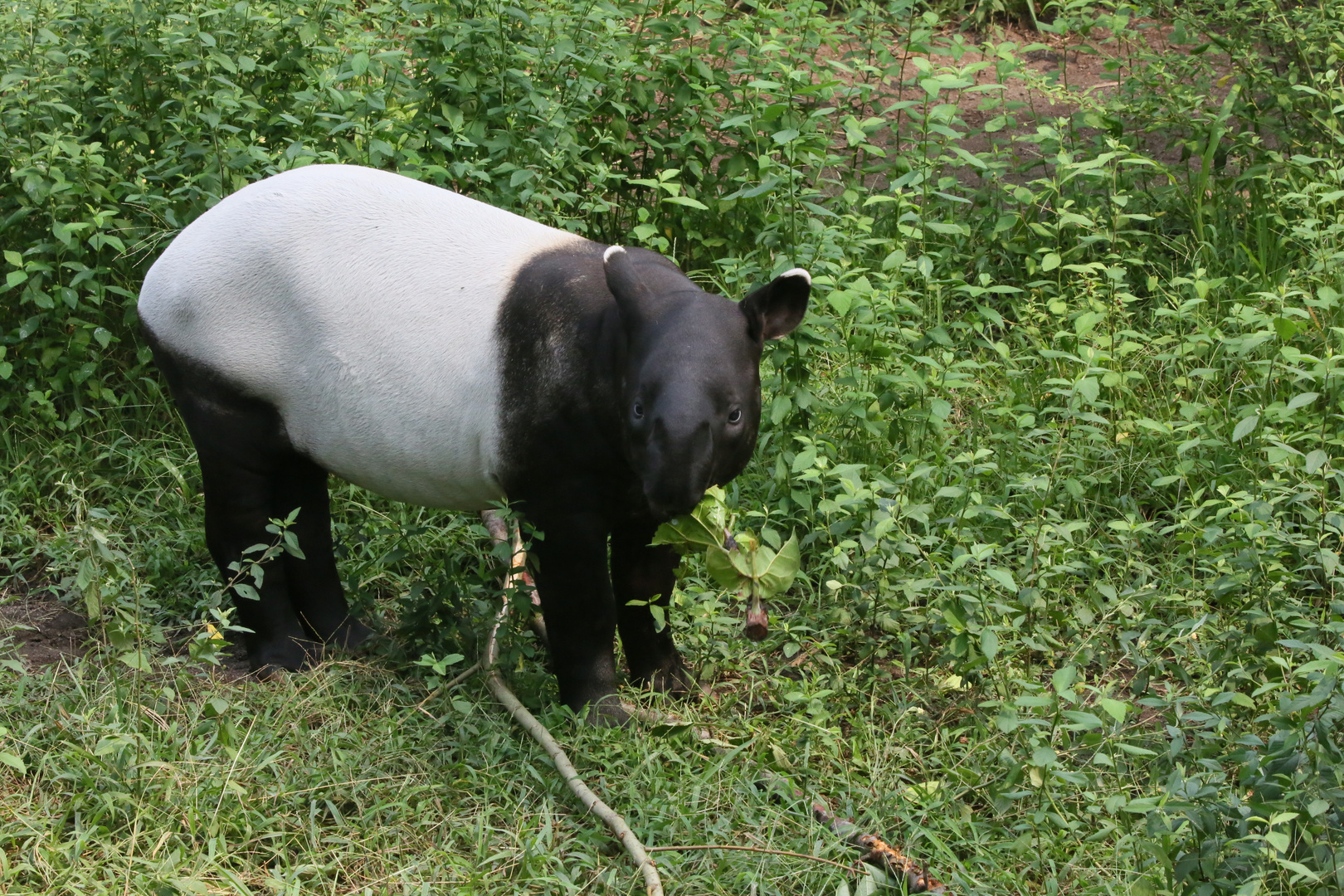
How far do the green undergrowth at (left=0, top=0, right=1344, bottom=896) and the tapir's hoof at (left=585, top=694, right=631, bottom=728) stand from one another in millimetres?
131

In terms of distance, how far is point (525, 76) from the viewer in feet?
21.7

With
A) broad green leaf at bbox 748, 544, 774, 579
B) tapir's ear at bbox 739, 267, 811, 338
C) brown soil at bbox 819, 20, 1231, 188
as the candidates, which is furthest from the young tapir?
brown soil at bbox 819, 20, 1231, 188

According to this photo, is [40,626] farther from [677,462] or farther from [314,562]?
[677,462]

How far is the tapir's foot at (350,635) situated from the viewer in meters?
5.34

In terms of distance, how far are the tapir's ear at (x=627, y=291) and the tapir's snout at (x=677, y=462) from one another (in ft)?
1.37

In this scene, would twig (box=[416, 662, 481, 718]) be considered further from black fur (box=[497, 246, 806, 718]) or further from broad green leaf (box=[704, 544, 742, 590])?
broad green leaf (box=[704, 544, 742, 590])

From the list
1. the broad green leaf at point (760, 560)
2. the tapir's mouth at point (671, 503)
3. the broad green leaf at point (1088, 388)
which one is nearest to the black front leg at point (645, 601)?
the broad green leaf at point (760, 560)

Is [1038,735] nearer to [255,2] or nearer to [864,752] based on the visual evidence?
[864,752]

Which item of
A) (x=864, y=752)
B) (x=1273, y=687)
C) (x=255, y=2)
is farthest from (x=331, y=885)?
(x=255, y=2)

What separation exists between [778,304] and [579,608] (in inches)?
51.0

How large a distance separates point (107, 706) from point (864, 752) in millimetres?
2652

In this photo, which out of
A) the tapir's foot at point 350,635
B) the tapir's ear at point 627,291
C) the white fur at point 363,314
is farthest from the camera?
the tapir's foot at point 350,635

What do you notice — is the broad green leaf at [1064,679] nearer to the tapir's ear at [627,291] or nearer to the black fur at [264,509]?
the tapir's ear at [627,291]

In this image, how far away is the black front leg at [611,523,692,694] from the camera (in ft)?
15.7
